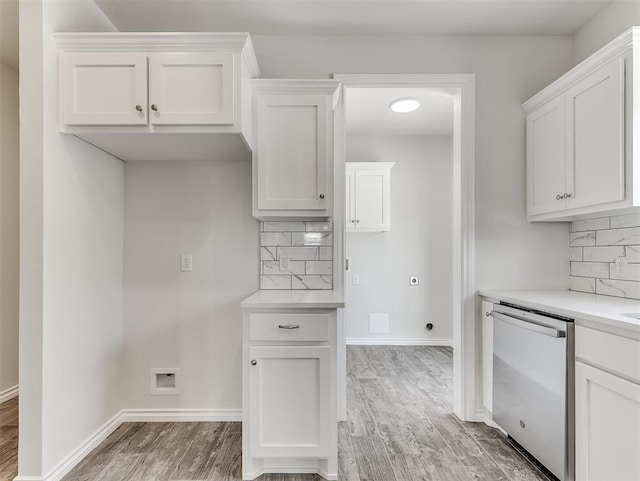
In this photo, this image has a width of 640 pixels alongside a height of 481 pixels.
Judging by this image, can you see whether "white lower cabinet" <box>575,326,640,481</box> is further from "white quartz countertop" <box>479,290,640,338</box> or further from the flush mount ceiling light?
the flush mount ceiling light

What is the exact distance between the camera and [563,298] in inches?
84.1

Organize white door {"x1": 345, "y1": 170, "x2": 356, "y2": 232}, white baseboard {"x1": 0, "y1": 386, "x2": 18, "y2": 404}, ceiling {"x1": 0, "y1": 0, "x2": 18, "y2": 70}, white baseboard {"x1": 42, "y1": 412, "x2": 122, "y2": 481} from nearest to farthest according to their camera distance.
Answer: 1. white baseboard {"x1": 42, "y1": 412, "x2": 122, "y2": 481}
2. ceiling {"x1": 0, "y1": 0, "x2": 18, "y2": 70}
3. white baseboard {"x1": 0, "y1": 386, "x2": 18, "y2": 404}
4. white door {"x1": 345, "y1": 170, "x2": 356, "y2": 232}

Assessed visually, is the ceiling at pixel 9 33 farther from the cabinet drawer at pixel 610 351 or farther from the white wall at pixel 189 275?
the cabinet drawer at pixel 610 351

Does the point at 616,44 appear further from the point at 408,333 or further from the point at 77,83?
the point at 408,333

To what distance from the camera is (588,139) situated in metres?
2.00

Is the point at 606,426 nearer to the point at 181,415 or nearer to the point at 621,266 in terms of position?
the point at 621,266

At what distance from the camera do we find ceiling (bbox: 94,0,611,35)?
2262mm

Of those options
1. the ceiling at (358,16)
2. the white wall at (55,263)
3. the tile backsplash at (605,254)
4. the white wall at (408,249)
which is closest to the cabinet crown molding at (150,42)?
the white wall at (55,263)

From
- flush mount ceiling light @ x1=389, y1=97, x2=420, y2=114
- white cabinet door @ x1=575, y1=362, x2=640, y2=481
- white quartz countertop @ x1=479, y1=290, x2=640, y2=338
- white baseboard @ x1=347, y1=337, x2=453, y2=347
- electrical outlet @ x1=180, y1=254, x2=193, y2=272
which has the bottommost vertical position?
white baseboard @ x1=347, y1=337, x2=453, y2=347

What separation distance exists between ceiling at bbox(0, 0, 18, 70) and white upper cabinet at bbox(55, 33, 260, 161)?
75 cm

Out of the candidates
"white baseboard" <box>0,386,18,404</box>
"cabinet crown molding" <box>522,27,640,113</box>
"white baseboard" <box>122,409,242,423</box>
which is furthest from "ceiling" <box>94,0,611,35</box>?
"white baseboard" <box>0,386,18,404</box>

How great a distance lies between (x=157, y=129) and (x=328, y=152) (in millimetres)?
933

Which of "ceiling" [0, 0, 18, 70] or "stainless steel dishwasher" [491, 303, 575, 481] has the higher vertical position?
"ceiling" [0, 0, 18, 70]

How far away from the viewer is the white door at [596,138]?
181 centimetres
